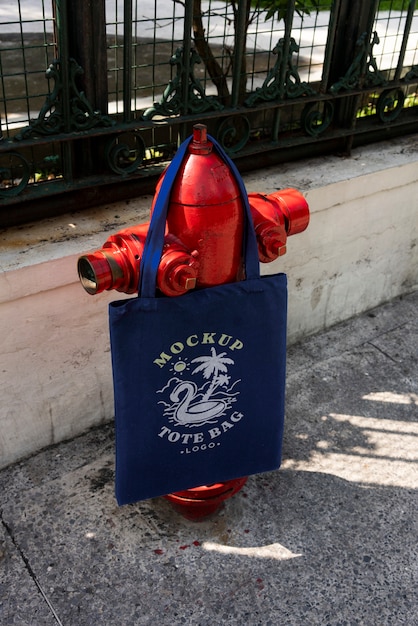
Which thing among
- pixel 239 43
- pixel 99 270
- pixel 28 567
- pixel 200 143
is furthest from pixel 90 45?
→ pixel 28 567

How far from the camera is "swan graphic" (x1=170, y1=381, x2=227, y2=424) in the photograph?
94.5 inches

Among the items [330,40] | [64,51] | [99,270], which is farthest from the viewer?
[330,40]

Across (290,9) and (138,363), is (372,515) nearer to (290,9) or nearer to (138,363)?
(138,363)

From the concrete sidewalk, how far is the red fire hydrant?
48.8 inches

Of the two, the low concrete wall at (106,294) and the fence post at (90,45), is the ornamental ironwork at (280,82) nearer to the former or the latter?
the low concrete wall at (106,294)

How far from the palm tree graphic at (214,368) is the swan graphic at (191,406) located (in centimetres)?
4

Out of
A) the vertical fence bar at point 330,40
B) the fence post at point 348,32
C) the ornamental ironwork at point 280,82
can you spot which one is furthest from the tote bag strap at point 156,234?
the fence post at point 348,32

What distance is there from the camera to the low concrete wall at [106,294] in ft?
9.57

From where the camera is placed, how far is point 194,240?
7.13 feet

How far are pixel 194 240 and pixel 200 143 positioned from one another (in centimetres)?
30

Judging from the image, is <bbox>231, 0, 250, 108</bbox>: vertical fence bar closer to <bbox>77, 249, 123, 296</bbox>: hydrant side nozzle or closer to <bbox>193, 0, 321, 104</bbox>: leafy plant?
<bbox>193, 0, 321, 104</bbox>: leafy plant

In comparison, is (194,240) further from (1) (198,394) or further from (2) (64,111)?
(2) (64,111)

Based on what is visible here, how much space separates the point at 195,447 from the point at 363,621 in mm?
939

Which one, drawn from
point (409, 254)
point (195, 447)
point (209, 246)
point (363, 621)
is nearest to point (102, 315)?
point (195, 447)
